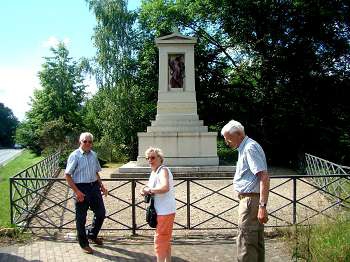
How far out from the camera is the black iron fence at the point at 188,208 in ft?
28.3

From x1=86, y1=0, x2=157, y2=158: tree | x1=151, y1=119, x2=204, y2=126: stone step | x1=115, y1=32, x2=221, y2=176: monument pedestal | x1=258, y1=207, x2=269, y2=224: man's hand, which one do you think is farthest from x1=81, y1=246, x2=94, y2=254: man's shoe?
x1=86, y1=0, x2=157, y2=158: tree

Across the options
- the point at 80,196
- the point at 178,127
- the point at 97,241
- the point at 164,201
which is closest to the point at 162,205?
the point at 164,201

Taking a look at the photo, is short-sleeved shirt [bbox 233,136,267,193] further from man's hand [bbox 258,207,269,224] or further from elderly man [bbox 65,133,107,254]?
elderly man [bbox 65,133,107,254]

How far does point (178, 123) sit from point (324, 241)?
1370 cm

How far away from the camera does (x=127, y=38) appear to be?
31078 millimetres

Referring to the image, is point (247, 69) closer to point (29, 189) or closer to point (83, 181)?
point (29, 189)

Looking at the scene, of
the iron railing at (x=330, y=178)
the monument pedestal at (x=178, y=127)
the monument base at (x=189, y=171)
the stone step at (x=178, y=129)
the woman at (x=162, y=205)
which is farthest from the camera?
the stone step at (x=178, y=129)

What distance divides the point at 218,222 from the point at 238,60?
21.0 metres

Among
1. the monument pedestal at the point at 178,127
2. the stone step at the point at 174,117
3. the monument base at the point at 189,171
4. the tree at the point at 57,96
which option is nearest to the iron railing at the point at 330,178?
the monument base at the point at 189,171

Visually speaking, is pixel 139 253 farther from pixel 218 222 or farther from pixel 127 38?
pixel 127 38

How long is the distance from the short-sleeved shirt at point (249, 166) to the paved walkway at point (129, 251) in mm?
2071

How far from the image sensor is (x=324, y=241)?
5.87 metres

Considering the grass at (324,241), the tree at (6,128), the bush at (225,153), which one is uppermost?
the grass at (324,241)

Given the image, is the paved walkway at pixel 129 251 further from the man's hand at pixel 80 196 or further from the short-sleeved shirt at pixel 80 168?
the short-sleeved shirt at pixel 80 168
